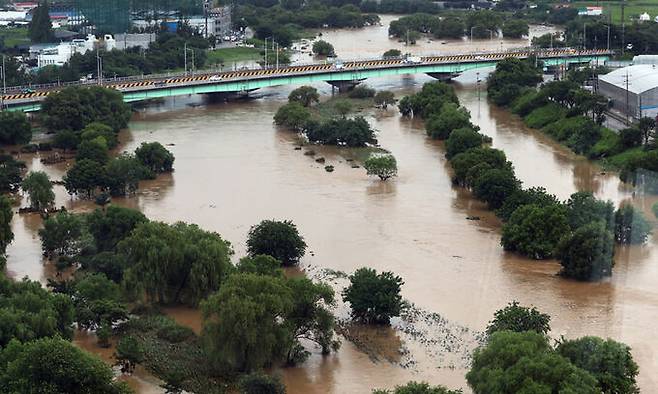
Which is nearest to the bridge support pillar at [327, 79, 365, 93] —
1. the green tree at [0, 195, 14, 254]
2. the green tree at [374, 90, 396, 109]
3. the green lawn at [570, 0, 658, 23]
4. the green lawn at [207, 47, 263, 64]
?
the green tree at [374, 90, 396, 109]

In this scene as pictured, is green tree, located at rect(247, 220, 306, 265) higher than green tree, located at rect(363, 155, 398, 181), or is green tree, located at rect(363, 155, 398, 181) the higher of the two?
green tree, located at rect(363, 155, 398, 181)

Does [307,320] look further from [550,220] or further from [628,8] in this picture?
[628,8]

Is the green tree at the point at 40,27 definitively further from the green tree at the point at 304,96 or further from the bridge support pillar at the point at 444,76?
the bridge support pillar at the point at 444,76

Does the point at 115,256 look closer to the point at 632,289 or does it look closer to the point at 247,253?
the point at 247,253

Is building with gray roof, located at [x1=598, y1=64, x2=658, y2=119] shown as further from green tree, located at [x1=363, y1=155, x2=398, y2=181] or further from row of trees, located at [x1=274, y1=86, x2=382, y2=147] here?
green tree, located at [x1=363, y1=155, x2=398, y2=181]

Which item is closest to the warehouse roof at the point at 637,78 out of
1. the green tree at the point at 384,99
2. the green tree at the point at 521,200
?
the green tree at the point at 384,99

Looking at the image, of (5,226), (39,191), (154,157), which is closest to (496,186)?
(154,157)

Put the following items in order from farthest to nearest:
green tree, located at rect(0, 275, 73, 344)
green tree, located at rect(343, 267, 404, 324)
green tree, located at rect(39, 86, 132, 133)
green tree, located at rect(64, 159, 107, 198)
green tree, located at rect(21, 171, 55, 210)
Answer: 1. green tree, located at rect(39, 86, 132, 133)
2. green tree, located at rect(64, 159, 107, 198)
3. green tree, located at rect(21, 171, 55, 210)
4. green tree, located at rect(343, 267, 404, 324)
5. green tree, located at rect(0, 275, 73, 344)

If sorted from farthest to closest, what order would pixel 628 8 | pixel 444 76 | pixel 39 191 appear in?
pixel 628 8
pixel 444 76
pixel 39 191
